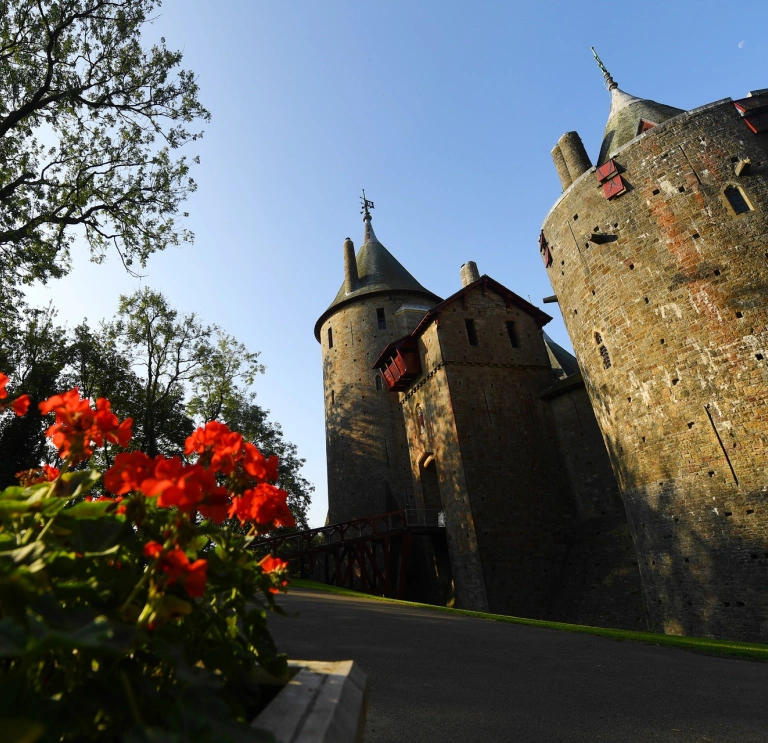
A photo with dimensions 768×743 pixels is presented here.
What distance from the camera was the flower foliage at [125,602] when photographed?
2.92ft

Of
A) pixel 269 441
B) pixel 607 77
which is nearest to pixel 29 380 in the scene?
pixel 269 441

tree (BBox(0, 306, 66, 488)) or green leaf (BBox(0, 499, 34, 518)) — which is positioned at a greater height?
tree (BBox(0, 306, 66, 488))

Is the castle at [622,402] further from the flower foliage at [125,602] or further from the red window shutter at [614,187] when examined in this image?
the flower foliage at [125,602]

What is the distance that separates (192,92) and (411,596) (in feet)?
63.4

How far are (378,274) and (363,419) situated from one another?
30.4 ft

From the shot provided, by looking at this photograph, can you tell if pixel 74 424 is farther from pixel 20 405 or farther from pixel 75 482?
pixel 20 405

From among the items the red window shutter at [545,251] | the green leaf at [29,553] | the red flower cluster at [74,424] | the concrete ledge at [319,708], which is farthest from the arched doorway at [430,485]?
the green leaf at [29,553]

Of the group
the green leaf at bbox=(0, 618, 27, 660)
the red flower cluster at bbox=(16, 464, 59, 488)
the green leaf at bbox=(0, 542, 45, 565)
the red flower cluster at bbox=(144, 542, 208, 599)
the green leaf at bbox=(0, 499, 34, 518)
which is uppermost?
the red flower cluster at bbox=(16, 464, 59, 488)

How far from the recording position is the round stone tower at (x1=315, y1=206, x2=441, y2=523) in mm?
23156

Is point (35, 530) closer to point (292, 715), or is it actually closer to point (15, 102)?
point (292, 715)

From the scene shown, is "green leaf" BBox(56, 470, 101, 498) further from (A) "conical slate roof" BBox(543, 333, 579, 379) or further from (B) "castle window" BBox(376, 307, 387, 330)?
(B) "castle window" BBox(376, 307, 387, 330)

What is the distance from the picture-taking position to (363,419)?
79.9ft

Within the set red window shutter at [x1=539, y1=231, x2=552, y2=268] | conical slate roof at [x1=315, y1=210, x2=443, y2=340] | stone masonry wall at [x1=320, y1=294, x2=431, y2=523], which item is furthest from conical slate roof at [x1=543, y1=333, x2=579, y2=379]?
conical slate roof at [x1=315, y1=210, x2=443, y2=340]

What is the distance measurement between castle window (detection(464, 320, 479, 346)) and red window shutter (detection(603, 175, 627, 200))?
710 centimetres
